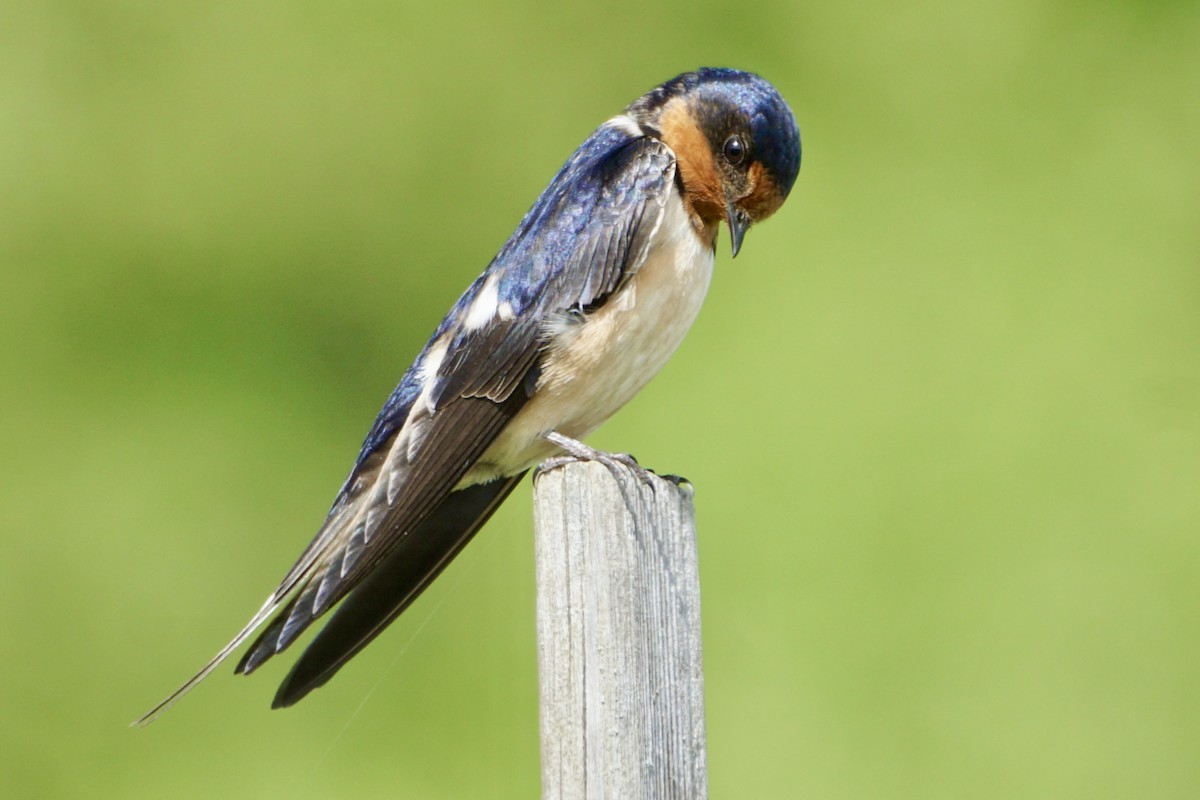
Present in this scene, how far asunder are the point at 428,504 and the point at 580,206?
0.57 meters

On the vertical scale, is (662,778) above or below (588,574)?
Result: below

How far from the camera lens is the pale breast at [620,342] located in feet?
6.93

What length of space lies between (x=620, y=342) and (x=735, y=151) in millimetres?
413

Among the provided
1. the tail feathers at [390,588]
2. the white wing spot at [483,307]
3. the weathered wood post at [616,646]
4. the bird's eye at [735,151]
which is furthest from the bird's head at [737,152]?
the weathered wood post at [616,646]

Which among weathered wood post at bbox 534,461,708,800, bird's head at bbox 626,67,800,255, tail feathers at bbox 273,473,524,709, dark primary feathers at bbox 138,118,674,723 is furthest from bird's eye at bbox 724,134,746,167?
weathered wood post at bbox 534,461,708,800

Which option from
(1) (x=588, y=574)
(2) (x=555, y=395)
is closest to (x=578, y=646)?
(1) (x=588, y=574)

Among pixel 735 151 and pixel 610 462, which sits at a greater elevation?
pixel 735 151

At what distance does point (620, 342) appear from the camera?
2115 mm

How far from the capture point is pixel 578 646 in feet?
4.42

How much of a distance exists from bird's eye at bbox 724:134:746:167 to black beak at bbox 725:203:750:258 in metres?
0.08

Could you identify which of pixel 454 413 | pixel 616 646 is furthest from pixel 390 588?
pixel 616 646

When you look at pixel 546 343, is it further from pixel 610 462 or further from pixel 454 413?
pixel 610 462

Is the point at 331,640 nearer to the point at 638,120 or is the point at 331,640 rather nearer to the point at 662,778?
the point at 662,778

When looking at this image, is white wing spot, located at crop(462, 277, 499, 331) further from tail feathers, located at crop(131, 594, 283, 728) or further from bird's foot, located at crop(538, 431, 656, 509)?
tail feathers, located at crop(131, 594, 283, 728)
